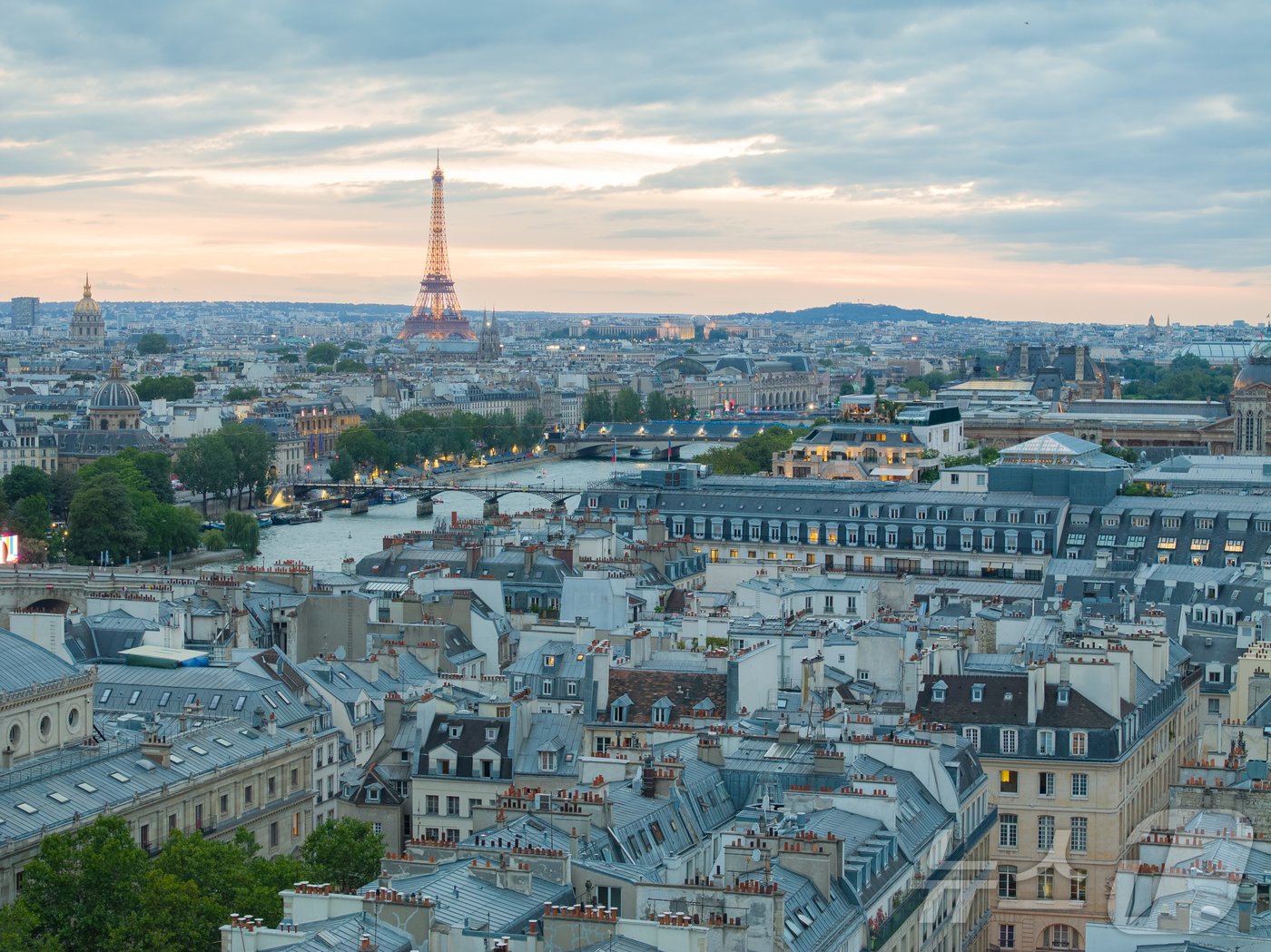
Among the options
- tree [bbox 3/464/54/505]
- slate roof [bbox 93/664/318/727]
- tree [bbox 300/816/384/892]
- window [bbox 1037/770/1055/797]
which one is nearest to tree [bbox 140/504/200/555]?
tree [bbox 3/464/54/505]

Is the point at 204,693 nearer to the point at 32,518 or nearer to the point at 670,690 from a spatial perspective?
the point at 670,690

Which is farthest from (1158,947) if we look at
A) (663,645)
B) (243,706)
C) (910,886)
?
(663,645)

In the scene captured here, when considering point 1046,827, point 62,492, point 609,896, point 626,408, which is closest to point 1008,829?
point 1046,827

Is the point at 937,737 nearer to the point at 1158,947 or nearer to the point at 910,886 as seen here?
the point at 910,886

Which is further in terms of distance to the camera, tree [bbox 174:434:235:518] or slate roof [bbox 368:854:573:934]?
tree [bbox 174:434:235:518]

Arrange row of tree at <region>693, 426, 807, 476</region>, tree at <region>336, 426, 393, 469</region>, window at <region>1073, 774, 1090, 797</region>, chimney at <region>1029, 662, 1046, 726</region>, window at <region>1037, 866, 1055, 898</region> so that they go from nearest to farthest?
window at <region>1037, 866, 1055, 898</region>
window at <region>1073, 774, 1090, 797</region>
chimney at <region>1029, 662, 1046, 726</region>
row of tree at <region>693, 426, 807, 476</region>
tree at <region>336, 426, 393, 469</region>

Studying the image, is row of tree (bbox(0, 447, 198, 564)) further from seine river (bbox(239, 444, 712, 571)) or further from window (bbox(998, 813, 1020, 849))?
window (bbox(998, 813, 1020, 849))

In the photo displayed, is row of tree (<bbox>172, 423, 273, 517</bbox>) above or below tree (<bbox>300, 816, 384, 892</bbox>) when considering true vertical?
below

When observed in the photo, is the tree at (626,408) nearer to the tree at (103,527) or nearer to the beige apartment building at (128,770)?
the tree at (103,527)
